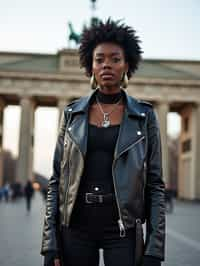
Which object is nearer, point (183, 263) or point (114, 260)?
point (114, 260)

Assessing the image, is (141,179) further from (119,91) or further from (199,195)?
(199,195)

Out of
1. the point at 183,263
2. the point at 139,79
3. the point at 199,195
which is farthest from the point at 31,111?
the point at 183,263

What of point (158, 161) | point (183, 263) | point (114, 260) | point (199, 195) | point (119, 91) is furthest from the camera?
point (199, 195)

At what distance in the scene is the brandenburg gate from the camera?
5016 centimetres

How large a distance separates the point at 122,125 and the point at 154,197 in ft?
1.58

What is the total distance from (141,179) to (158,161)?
0.22 meters

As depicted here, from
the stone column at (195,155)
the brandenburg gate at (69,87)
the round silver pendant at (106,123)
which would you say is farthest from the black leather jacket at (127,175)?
the stone column at (195,155)

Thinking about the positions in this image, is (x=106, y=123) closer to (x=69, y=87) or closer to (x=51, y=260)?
(x=51, y=260)

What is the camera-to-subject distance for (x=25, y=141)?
50469mm

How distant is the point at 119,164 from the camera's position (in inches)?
107

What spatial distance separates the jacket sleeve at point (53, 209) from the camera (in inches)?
108

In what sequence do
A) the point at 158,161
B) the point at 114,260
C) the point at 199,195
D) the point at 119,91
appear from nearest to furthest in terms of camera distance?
the point at 114,260
the point at 158,161
the point at 119,91
the point at 199,195

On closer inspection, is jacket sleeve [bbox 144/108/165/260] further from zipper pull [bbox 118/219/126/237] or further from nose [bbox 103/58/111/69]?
nose [bbox 103/58/111/69]

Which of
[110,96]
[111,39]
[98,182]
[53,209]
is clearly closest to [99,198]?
[98,182]
